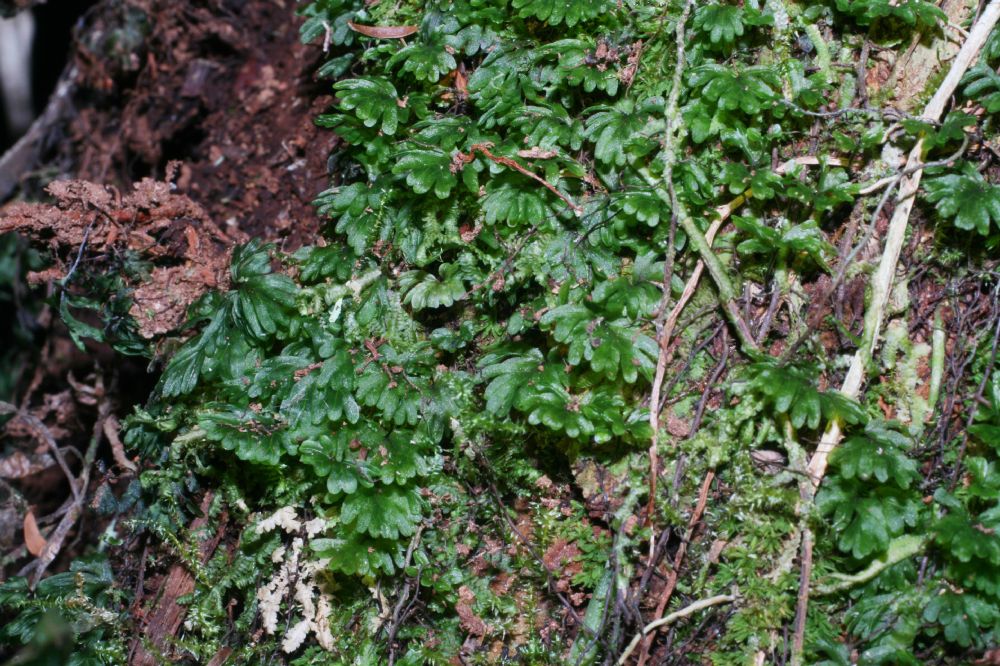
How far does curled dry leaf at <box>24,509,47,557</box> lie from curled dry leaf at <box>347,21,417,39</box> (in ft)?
9.58

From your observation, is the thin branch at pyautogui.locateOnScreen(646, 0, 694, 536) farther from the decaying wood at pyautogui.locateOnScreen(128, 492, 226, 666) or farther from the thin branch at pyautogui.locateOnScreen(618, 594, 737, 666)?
the decaying wood at pyautogui.locateOnScreen(128, 492, 226, 666)

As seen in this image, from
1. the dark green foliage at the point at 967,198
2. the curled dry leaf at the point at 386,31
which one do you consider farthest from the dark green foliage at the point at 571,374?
the curled dry leaf at the point at 386,31

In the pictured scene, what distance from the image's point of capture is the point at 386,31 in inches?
130

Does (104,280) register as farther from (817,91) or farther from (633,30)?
(817,91)

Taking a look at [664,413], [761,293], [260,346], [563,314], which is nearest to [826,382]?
[761,293]

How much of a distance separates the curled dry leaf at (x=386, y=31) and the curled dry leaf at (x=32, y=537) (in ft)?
9.58

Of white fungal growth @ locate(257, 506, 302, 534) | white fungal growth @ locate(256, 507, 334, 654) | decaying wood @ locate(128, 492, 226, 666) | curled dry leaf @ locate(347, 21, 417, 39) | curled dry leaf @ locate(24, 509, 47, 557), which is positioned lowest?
curled dry leaf @ locate(24, 509, 47, 557)

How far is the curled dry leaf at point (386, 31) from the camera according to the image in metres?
3.30

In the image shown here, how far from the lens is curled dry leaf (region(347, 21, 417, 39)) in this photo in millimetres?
3301

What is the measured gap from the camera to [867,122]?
2.82 metres

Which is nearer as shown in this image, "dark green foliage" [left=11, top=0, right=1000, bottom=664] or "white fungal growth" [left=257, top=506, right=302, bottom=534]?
"dark green foliage" [left=11, top=0, right=1000, bottom=664]

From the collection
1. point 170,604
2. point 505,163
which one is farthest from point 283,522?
point 505,163

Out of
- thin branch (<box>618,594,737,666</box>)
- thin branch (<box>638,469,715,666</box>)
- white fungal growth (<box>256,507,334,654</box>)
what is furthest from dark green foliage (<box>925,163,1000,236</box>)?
white fungal growth (<box>256,507,334,654</box>)

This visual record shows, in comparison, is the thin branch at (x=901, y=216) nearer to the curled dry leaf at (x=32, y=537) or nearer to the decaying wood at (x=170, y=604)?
the decaying wood at (x=170, y=604)
